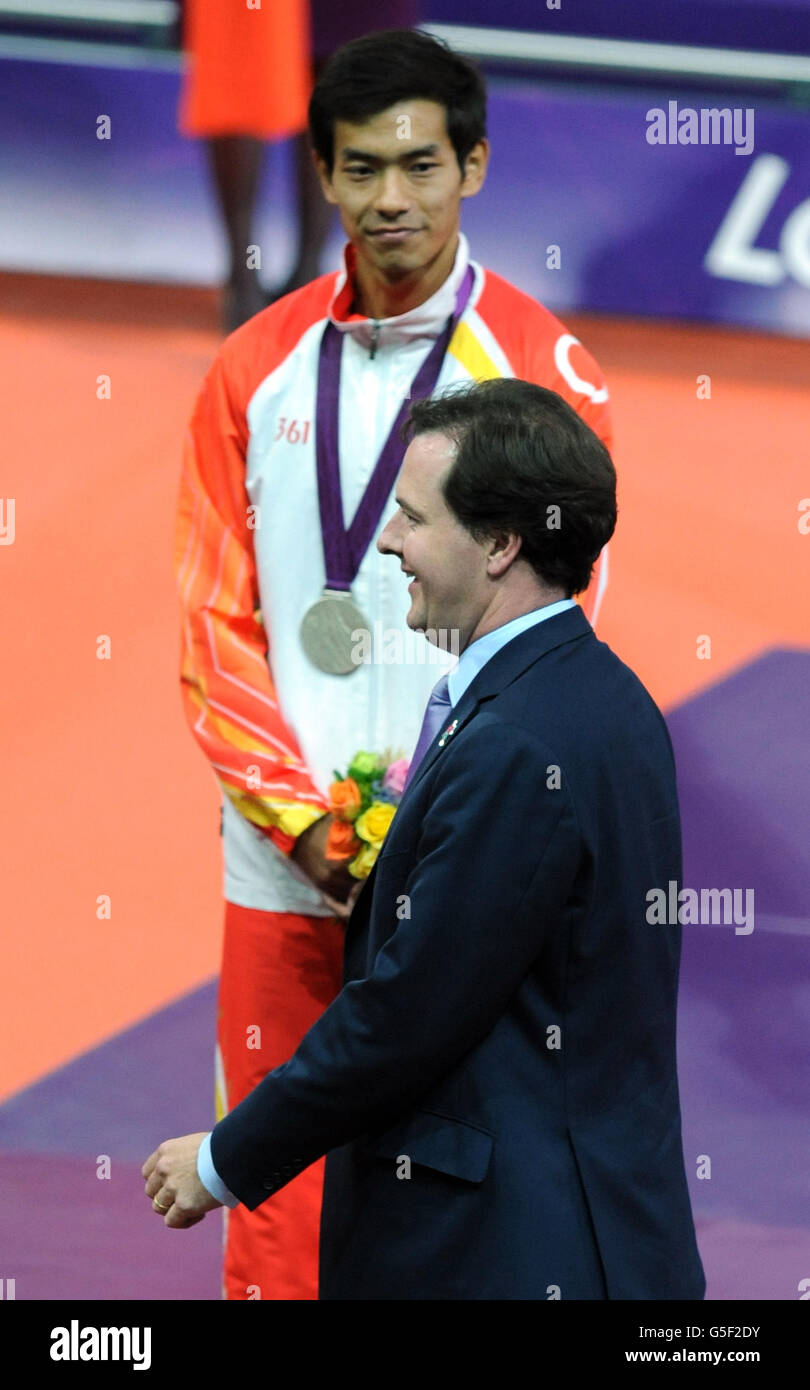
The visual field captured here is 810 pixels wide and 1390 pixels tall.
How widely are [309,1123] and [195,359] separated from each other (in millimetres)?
4295

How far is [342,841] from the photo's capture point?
9.27 feet

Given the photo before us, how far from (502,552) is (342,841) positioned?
0.85m

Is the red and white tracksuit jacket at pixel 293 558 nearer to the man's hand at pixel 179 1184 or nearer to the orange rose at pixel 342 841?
the orange rose at pixel 342 841

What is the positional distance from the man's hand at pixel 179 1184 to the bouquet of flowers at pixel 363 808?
2.36 feet

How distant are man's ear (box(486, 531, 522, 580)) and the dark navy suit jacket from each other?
3.1 inches

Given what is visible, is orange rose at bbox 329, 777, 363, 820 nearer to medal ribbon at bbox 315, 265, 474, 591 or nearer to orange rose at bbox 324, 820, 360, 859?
orange rose at bbox 324, 820, 360, 859

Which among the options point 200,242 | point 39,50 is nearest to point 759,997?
point 200,242

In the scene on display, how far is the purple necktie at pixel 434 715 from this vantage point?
2240 millimetres

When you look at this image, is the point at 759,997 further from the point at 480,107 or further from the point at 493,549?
the point at 493,549

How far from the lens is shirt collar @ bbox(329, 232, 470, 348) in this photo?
296 cm

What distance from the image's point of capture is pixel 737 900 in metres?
4.64

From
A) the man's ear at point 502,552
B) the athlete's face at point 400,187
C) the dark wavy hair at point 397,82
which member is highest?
the dark wavy hair at point 397,82

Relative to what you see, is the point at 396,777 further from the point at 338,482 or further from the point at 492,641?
the point at 492,641

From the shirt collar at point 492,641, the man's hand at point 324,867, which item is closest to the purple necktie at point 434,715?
the shirt collar at point 492,641
